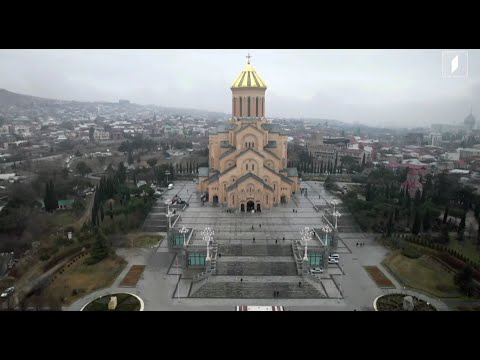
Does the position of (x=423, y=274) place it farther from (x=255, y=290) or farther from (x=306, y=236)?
(x=255, y=290)

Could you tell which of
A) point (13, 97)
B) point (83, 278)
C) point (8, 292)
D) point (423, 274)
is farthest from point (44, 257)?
point (423, 274)

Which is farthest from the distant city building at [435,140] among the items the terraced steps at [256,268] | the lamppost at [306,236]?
the terraced steps at [256,268]

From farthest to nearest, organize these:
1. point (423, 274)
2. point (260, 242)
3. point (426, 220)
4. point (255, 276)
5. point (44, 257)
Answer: point (426, 220), point (260, 242), point (44, 257), point (423, 274), point (255, 276)

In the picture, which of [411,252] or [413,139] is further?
[413,139]

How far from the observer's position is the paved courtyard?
13328mm

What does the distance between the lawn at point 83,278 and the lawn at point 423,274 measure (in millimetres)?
12405

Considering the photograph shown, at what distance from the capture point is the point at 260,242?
17266mm

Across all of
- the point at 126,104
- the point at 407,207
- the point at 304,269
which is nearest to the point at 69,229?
the point at 304,269

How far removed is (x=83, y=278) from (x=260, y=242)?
8.05 meters

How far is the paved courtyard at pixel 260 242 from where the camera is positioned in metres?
13.3

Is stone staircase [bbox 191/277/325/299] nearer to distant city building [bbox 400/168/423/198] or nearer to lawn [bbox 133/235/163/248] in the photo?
lawn [bbox 133/235/163/248]

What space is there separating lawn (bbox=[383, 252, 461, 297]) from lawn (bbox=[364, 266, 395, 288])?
545 mm

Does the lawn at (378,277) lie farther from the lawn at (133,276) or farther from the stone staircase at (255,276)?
the lawn at (133,276)
